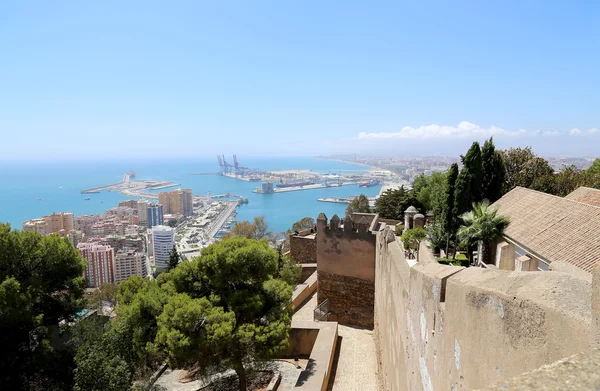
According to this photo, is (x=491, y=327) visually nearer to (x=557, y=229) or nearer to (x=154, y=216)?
(x=557, y=229)

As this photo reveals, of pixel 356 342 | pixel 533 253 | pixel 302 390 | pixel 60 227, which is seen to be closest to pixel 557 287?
pixel 302 390

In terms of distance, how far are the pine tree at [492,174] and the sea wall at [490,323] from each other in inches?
636

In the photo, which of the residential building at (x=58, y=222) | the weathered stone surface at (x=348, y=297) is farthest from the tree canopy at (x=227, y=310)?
the residential building at (x=58, y=222)

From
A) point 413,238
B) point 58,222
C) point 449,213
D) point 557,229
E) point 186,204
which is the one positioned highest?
point 557,229

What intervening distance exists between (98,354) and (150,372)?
3159mm

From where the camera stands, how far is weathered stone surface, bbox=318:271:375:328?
46.7ft

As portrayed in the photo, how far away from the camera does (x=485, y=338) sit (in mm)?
2629

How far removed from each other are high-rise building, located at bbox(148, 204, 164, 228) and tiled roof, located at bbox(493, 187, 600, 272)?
100m

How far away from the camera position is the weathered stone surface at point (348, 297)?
14.2 meters

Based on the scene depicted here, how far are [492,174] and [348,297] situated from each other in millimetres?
10342

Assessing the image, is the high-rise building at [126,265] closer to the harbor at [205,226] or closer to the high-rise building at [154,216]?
the harbor at [205,226]

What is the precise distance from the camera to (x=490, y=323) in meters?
2.58

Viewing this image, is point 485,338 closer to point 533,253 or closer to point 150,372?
point 533,253

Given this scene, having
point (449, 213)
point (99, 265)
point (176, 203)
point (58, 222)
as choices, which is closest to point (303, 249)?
point (449, 213)
